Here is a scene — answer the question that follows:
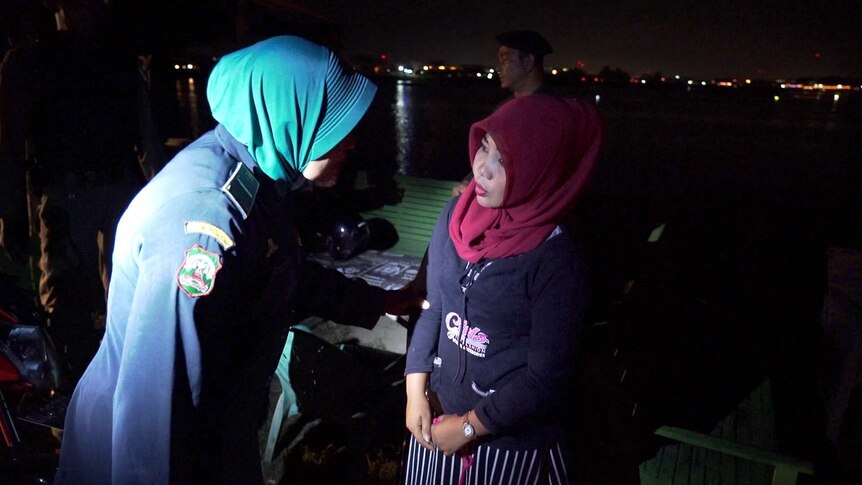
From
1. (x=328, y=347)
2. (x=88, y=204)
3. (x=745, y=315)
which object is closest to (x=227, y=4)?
(x=88, y=204)

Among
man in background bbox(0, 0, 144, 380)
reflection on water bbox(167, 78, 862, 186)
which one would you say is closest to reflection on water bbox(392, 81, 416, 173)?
reflection on water bbox(167, 78, 862, 186)

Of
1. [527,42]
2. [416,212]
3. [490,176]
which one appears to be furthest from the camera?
[416,212]

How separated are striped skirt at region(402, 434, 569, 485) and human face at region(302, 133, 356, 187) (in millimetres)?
1085

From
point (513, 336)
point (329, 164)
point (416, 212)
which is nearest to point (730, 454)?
point (513, 336)

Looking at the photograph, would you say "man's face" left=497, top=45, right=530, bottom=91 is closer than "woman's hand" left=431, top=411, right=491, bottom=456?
No

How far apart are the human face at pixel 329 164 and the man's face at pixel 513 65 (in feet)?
8.58

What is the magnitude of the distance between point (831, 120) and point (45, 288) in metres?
50.0

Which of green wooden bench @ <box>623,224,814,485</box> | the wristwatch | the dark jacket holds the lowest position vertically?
green wooden bench @ <box>623,224,814,485</box>

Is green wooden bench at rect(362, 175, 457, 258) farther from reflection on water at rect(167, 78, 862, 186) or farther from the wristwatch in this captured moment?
reflection on water at rect(167, 78, 862, 186)

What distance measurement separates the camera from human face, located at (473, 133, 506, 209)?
1.68 metres

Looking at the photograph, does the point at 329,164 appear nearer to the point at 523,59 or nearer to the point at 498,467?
the point at 498,467

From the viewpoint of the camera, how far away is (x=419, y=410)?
76.9 inches

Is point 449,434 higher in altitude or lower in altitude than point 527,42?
lower

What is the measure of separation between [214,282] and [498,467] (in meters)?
1.20
